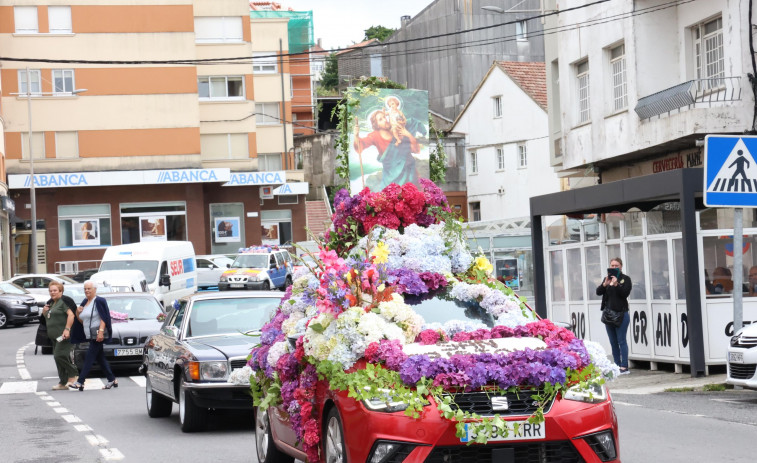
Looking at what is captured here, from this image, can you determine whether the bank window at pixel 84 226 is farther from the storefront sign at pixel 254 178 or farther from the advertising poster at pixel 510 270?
the advertising poster at pixel 510 270

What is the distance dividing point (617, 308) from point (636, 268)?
1.73 meters

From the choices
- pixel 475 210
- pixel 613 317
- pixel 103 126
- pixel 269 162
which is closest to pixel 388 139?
pixel 613 317

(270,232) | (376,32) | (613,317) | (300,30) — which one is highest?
(376,32)

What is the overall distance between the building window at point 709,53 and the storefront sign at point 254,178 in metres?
40.6

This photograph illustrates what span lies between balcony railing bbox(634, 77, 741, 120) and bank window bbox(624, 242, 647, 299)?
489cm

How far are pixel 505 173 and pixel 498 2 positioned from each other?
12.0 metres

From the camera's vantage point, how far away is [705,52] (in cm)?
2675

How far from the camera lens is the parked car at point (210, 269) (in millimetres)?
54938

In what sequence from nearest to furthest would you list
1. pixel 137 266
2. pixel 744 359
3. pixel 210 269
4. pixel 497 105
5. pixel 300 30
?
1. pixel 744 359
2. pixel 137 266
3. pixel 210 269
4. pixel 497 105
5. pixel 300 30

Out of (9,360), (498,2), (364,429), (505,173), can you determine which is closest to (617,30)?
(9,360)

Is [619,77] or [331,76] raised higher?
[331,76]

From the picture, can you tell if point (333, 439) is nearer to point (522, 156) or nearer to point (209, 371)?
point (209, 371)

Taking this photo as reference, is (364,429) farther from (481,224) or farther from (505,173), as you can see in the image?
(505,173)

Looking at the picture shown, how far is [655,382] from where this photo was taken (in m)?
18.7
